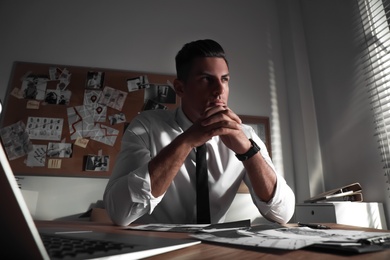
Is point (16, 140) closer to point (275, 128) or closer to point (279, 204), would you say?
point (279, 204)

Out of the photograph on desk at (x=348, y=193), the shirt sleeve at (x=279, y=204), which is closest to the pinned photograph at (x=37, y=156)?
the shirt sleeve at (x=279, y=204)

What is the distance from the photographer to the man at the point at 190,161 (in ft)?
2.49

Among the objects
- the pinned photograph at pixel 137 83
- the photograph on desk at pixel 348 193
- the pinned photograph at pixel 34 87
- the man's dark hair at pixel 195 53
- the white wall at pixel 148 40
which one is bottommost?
the photograph on desk at pixel 348 193

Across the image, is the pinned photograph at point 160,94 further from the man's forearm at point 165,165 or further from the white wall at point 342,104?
the man's forearm at point 165,165

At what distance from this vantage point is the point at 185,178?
107 cm

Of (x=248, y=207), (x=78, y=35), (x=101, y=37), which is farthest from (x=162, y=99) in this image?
(x=248, y=207)

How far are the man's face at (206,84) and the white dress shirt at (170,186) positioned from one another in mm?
136

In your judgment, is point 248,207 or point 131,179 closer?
point 131,179

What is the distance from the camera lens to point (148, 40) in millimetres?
2512

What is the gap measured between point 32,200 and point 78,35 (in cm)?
154

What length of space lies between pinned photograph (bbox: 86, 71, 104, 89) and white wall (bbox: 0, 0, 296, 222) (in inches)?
3.8

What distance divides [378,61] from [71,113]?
2.43 m

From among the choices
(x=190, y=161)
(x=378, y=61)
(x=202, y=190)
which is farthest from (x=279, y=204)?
(x=378, y=61)

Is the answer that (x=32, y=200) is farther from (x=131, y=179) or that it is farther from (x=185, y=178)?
(x=131, y=179)
